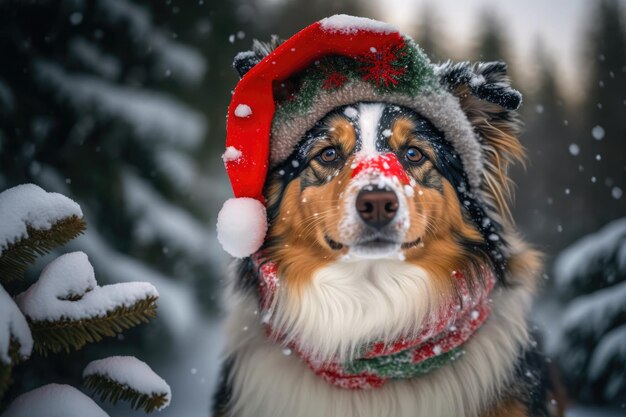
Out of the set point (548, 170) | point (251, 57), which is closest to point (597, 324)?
point (548, 170)

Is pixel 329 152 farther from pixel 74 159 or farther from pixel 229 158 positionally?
pixel 74 159

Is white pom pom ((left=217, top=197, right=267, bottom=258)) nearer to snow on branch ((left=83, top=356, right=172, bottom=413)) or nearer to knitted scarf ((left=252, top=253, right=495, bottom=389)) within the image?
knitted scarf ((left=252, top=253, right=495, bottom=389))

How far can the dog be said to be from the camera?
203 centimetres

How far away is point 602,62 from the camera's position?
5594 mm

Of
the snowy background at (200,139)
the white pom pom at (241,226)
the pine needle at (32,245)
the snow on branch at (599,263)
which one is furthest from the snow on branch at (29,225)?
the snow on branch at (599,263)

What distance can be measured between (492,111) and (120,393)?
5.78 feet

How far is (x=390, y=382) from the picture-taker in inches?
82.6

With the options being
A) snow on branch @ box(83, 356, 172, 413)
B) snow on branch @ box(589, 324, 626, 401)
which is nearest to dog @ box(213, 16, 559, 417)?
snow on branch @ box(83, 356, 172, 413)

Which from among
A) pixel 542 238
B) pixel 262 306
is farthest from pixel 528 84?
pixel 262 306

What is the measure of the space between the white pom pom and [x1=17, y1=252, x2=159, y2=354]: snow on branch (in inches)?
31.3

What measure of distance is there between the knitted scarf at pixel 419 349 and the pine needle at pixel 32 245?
3.40 ft

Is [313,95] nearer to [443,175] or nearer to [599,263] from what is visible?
[443,175]

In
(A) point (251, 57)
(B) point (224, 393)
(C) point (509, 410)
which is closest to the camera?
(C) point (509, 410)

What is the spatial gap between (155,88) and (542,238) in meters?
4.36
